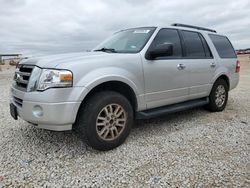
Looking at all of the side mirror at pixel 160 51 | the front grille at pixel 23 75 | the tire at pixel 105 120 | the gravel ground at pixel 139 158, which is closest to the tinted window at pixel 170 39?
the side mirror at pixel 160 51

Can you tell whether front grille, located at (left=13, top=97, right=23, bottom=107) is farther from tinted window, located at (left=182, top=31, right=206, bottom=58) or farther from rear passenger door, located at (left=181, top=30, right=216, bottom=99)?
tinted window, located at (left=182, top=31, right=206, bottom=58)

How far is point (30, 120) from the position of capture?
10.5 ft

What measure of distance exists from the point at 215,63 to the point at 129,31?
2034 millimetres

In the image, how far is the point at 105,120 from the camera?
3424mm

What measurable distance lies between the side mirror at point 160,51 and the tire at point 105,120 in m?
0.83

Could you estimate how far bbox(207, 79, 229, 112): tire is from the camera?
545 cm

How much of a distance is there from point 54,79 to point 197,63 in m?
2.91

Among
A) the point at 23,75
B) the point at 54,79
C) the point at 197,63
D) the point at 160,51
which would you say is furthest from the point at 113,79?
the point at 197,63

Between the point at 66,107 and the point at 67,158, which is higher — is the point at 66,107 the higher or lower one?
the higher one

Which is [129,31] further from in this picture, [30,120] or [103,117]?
[30,120]

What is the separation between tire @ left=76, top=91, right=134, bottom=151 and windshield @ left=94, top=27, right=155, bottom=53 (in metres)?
0.92

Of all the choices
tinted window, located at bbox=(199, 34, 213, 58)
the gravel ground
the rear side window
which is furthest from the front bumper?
the rear side window

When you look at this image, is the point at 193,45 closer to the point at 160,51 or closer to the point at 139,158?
the point at 160,51

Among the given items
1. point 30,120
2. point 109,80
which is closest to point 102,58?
point 109,80
